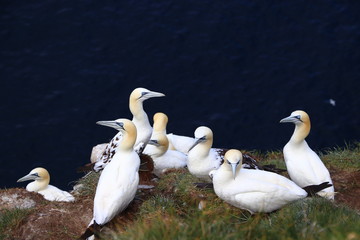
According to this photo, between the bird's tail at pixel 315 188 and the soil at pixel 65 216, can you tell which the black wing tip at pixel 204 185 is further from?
the bird's tail at pixel 315 188

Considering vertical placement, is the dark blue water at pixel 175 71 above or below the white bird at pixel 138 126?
below

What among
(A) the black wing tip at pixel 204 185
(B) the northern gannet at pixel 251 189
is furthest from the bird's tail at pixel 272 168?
(B) the northern gannet at pixel 251 189

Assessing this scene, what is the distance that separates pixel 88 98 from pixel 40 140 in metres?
1.79

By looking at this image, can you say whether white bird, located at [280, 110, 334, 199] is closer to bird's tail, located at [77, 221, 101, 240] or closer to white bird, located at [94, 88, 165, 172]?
white bird, located at [94, 88, 165, 172]

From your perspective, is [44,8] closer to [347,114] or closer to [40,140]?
[40,140]

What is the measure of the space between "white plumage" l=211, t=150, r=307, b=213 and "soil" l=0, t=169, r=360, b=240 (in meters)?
1.27

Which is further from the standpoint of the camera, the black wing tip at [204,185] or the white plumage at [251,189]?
the black wing tip at [204,185]

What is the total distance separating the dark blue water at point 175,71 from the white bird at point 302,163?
21.2ft

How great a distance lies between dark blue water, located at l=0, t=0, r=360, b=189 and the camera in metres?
17.2

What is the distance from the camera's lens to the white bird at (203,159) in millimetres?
10227

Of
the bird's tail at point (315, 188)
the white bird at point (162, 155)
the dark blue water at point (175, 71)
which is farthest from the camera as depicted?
the dark blue water at point (175, 71)

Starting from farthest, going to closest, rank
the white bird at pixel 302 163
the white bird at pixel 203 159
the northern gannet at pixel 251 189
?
the white bird at pixel 203 159 → the white bird at pixel 302 163 → the northern gannet at pixel 251 189

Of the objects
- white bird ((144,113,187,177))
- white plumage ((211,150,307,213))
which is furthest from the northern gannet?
white bird ((144,113,187,177))

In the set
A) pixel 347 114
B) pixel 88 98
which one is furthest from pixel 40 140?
pixel 347 114
